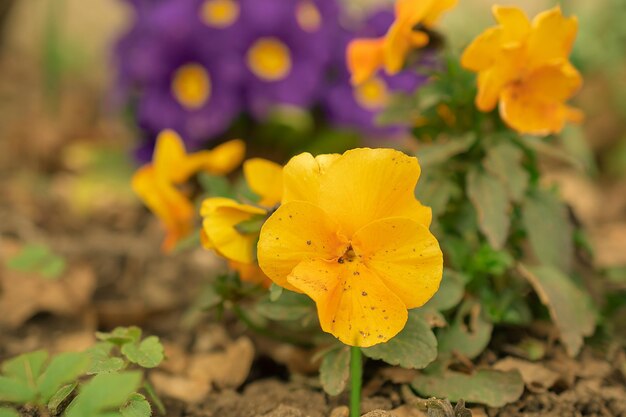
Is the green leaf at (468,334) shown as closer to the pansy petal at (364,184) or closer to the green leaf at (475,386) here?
the green leaf at (475,386)

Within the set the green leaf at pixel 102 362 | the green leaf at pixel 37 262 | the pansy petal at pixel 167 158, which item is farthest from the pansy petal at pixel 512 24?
the green leaf at pixel 37 262

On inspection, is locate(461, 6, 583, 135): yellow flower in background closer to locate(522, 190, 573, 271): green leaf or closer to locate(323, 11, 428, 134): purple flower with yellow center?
locate(522, 190, 573, 271): green leaf

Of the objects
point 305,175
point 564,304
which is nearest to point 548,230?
point 564,304

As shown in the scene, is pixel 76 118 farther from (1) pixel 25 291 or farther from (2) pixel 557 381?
(2) pixel 557 381

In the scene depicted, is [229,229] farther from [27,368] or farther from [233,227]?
[27,368]

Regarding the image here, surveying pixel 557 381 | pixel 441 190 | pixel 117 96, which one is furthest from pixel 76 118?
pixel 557 381

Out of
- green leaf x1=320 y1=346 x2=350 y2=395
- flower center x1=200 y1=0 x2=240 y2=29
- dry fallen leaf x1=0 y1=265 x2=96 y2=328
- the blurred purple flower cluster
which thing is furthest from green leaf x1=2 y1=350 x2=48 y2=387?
flower center x1=200 y1=0 x2=240 y2=29
